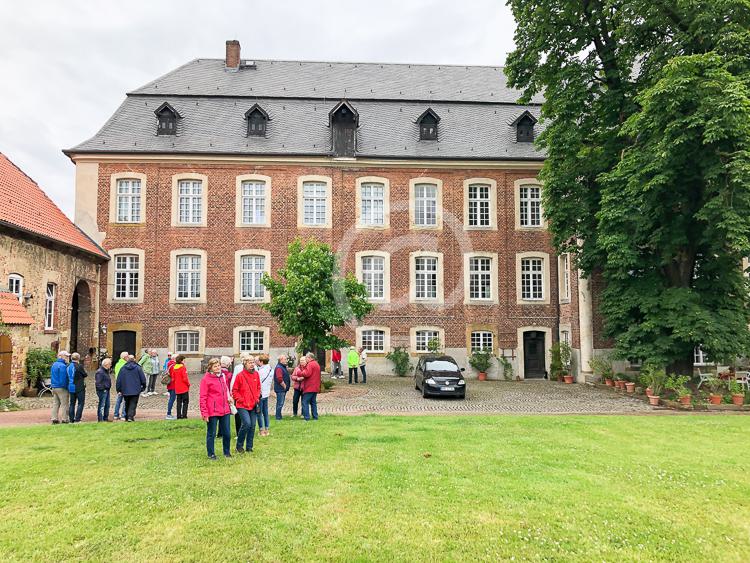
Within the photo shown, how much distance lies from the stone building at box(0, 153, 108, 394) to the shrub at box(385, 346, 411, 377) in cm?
1314

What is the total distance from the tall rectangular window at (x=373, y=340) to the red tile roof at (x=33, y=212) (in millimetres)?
12216

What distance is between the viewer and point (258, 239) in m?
22.2

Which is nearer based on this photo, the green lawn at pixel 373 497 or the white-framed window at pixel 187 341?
the green lawn at pixel 373 497

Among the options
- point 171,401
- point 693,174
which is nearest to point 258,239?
point 171,401

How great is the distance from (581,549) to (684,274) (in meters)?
14.6

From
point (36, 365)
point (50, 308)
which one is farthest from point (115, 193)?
point (36, 365)

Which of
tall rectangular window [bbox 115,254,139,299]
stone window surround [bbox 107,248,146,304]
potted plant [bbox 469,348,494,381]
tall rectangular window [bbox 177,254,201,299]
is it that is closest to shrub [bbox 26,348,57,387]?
stone window surround [bbox 107,248,146,304]

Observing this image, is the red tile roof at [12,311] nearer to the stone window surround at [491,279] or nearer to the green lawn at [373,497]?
the green lawn at [373,497]

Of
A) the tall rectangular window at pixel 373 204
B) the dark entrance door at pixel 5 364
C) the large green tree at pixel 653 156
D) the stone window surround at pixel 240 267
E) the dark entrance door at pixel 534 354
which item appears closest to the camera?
the large green tree at pixel 653 156

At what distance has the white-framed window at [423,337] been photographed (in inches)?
878

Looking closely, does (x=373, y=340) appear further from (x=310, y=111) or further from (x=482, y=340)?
(x=310, y=111)

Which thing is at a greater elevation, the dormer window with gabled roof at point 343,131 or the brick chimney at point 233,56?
the brick chimney at point 233,56

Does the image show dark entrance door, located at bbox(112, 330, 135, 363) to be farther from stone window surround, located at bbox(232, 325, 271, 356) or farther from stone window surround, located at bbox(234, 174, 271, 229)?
stone window surround, located at bbox(234, 174, 271, 229)

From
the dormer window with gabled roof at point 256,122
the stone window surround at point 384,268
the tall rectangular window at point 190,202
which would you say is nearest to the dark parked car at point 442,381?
the stone window surround at point 384,268
